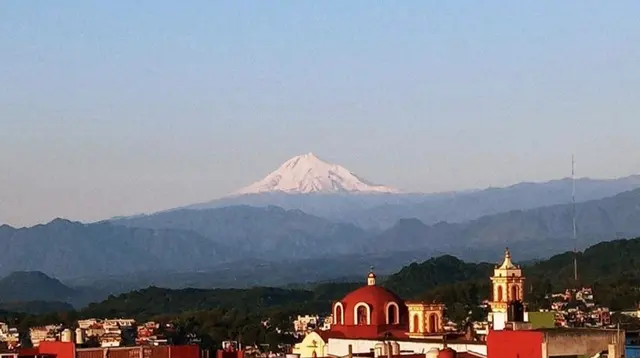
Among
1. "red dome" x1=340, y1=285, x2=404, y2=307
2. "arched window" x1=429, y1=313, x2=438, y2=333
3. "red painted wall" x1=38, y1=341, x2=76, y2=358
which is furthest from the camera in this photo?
"red dome" x1=340, y1=285, x2=404, y2=307

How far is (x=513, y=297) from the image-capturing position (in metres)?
91.6

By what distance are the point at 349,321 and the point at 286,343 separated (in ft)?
257

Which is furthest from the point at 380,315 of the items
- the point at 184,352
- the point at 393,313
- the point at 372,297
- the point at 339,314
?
the point at 184,352

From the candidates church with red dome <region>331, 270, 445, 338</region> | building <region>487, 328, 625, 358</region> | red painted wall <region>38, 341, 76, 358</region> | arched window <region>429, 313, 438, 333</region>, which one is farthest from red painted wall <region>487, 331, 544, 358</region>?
church with red dome <region>331, 270, 445, 338</region>

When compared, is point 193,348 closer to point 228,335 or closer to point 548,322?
point 548,322

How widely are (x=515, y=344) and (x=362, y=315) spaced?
3446cm

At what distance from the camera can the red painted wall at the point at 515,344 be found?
60469 mm

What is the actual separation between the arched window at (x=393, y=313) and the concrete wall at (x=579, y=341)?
109ft

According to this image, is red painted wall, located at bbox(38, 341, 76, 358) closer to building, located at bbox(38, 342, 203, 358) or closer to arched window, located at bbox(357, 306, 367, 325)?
building, located at bbox(38, 342, 203, 358)

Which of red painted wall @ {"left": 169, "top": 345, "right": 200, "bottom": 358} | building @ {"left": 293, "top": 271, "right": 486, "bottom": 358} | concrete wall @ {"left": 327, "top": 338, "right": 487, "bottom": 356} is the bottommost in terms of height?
red painted wall @ {"left": 169, "top": 345, "right": 200, "bottom": 358}

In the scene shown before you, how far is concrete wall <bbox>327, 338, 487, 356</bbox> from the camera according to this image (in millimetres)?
79438

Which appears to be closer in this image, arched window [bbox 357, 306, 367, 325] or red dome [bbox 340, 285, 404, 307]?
arched window [bbox 357, 306, 367, 325]

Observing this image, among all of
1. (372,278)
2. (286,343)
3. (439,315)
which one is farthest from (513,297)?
(286,343)

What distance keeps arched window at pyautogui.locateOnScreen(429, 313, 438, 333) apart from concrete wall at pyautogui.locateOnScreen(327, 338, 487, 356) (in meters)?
2.94
